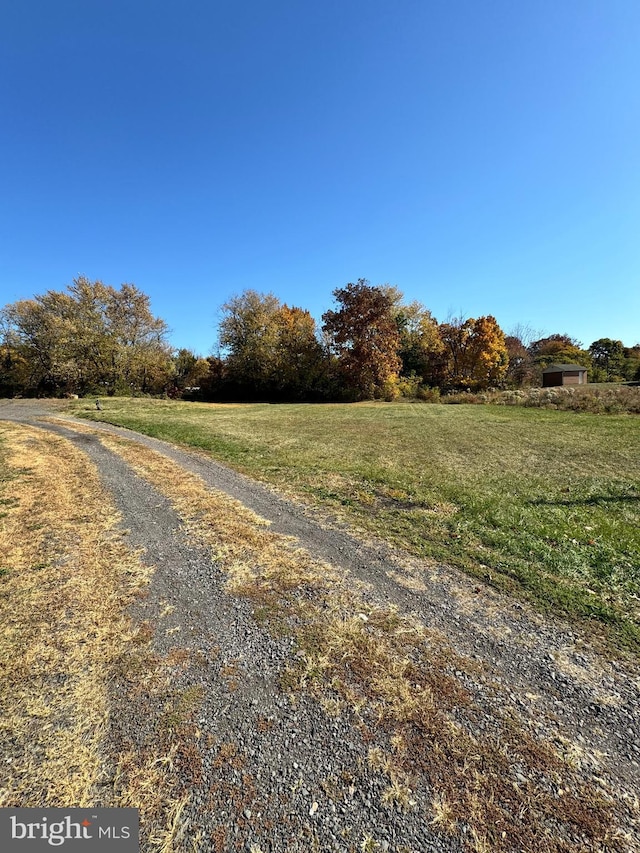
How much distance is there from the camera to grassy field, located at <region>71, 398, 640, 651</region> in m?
3.83

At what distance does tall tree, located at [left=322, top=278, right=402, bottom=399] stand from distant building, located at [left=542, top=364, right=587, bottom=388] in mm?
→ 24487

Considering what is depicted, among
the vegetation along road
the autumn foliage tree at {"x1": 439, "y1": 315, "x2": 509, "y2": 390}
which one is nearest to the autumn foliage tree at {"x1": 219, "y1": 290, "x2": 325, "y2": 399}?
the autumn foliage tree at {"x1": 439, "y1": 315, "x2": 509, "y2": 390}

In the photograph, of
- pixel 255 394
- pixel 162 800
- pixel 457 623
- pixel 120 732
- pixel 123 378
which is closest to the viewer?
pixel 162 800

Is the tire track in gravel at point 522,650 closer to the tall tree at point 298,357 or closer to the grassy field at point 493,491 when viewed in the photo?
the grassy field at point 493,491

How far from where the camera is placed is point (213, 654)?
2.72 metres

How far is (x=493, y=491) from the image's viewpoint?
6.51 meters

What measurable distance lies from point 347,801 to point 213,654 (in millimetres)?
1372

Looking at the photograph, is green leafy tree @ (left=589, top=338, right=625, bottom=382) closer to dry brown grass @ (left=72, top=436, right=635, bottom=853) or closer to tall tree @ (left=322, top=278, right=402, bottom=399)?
tall tree @ (left=322, top=278, right=402, bottom=399)

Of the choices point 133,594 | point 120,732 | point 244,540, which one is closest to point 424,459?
point 244,540

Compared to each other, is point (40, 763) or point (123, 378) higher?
point (123, 378)

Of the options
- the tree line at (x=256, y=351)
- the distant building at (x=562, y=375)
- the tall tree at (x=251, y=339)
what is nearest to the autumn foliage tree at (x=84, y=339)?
the tree line at (x=256, y=351)

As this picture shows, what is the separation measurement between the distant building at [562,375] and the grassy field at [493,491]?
33437mm

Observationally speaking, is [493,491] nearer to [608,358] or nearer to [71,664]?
[71,664]

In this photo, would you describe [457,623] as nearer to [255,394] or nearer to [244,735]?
[244,735]
